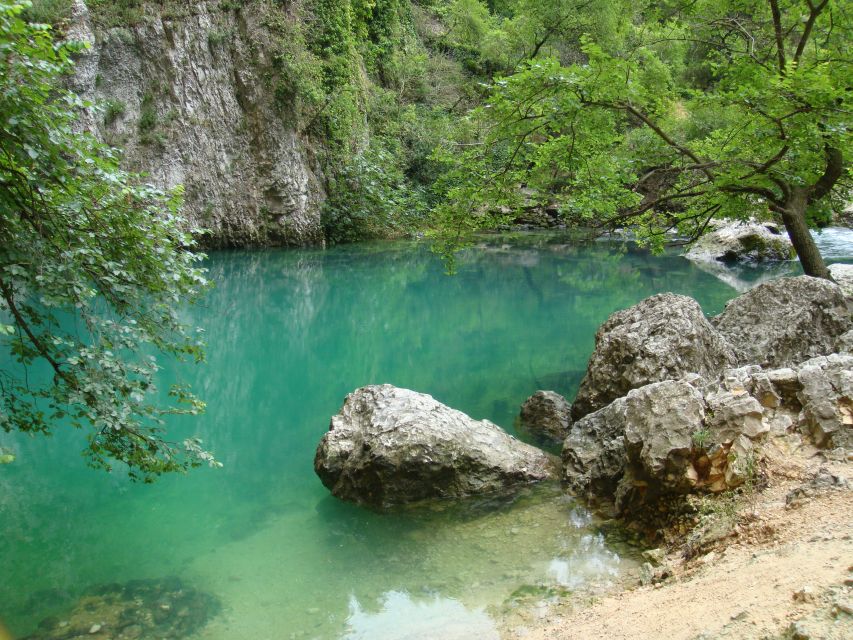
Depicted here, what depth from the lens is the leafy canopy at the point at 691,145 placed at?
7.29 meters

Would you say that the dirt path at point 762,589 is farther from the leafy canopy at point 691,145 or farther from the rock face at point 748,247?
the rock face at point 748,247

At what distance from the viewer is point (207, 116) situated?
2484 centimetres

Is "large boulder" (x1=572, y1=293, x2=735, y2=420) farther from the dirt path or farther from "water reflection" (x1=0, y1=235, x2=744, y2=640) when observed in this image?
the dirt path

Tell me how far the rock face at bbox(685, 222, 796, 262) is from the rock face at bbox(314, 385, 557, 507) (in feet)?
65.8

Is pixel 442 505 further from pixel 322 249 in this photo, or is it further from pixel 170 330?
pixel 322 249

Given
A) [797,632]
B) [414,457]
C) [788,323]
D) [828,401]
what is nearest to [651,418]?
[828,401]

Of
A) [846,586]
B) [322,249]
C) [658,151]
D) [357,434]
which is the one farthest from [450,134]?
[846,586]

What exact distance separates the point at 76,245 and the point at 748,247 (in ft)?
82.8

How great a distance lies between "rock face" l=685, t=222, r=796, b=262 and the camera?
971 inches

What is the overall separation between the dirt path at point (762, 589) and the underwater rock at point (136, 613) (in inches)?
94.2

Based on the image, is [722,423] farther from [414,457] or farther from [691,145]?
[691,145]

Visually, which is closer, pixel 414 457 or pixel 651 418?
pixel 651 418

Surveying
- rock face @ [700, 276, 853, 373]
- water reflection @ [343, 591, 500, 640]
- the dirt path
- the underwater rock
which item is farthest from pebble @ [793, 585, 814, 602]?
rock face @ [700, 276, 853, 373]

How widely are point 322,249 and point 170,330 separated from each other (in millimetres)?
22158
